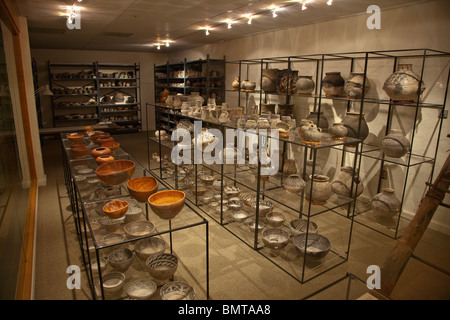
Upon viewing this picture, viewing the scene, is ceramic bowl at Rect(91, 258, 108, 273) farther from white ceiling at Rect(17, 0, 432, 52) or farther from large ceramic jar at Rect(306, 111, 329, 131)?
large ceramic jar at Rect(306, 111, 329, 131)

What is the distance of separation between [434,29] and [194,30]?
355 centimetres

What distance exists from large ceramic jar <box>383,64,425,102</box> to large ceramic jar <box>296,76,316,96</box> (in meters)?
1.12

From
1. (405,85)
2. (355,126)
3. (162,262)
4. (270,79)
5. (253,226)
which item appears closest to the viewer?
(162,262)

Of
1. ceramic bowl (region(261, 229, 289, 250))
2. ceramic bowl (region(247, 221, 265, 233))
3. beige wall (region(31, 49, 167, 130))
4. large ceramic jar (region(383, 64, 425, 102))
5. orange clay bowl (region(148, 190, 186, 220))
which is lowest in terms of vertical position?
ceramic bowl (region(247, 221, 265, 233))

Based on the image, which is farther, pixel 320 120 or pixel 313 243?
pixel 320 120

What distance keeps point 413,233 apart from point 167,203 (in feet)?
5.50

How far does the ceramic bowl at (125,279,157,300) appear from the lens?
2.02m

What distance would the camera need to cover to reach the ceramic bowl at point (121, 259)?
2.25m

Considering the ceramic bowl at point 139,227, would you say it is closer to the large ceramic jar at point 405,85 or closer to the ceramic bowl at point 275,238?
the ceramic bowl at point 275,238

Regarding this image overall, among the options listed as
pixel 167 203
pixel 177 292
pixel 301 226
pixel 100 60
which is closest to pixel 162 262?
pixel 177 292

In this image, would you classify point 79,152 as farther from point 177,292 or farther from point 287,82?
point 287,82

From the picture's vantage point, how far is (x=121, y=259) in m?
2.37

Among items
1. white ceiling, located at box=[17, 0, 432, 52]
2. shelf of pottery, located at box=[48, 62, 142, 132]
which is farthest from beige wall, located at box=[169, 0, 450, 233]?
shelf of pottery, located at box=[48, 62, 142, 132]

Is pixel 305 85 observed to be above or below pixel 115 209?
above
